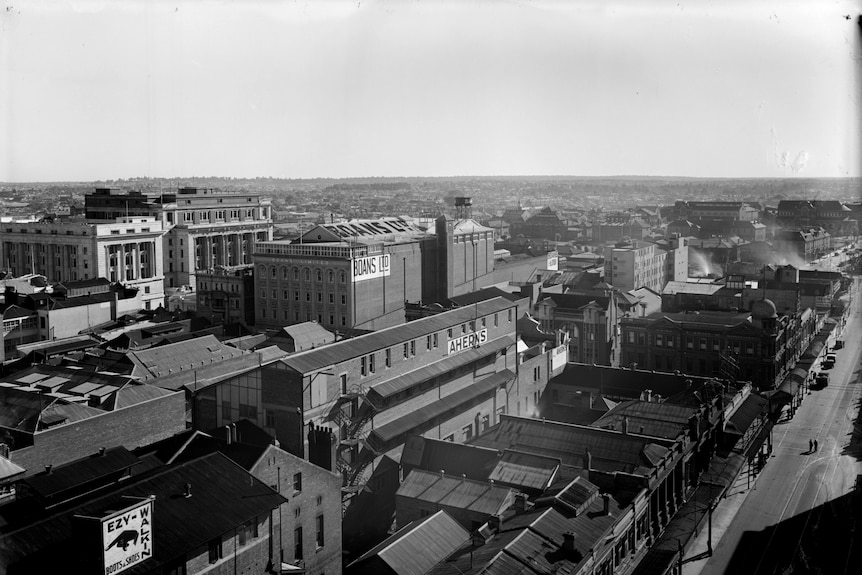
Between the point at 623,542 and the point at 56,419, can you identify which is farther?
the point at 56,419

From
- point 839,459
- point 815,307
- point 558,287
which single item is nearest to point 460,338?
point 839,459

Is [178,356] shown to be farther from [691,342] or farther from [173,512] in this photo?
[691,342]

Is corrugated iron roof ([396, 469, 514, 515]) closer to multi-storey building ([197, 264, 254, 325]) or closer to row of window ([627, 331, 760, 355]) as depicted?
row of window ([627, 331, 760, 355])

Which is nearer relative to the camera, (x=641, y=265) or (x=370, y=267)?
(x=370, y=267)

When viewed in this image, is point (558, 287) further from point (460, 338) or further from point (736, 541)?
point (736, 541)

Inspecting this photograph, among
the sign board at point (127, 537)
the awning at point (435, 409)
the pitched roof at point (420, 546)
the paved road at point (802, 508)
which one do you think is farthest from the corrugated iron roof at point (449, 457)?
the sign board at point (127, 537)

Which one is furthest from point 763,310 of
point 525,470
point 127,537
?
point 127,537
